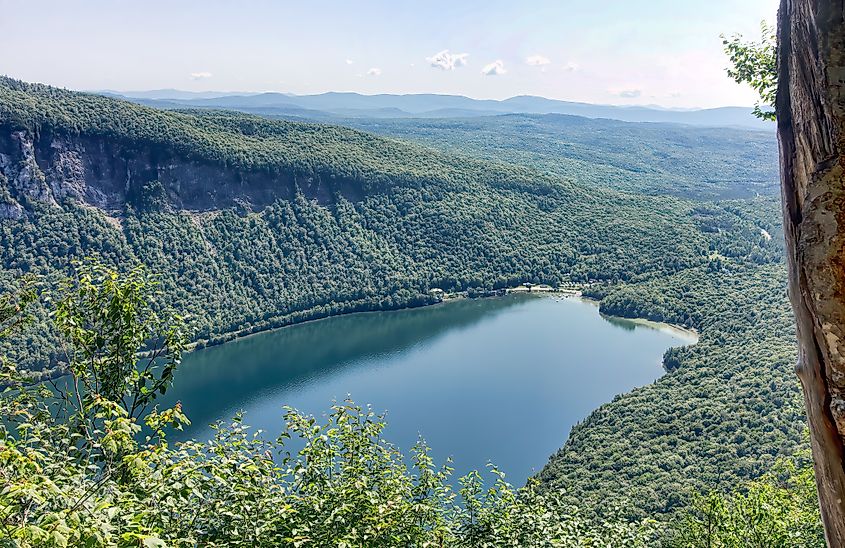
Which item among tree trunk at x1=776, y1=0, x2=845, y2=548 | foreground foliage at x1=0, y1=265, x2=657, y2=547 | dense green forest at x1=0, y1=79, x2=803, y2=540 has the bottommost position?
dense green forest at x1=0, y1=79, x2=803, y2=540

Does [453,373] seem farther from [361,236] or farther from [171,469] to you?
[171,469]

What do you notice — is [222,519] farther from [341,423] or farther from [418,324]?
[418,324]

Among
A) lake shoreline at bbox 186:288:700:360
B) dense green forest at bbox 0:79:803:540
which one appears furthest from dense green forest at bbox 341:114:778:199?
lake shoreline at bbox 186:288:700:360

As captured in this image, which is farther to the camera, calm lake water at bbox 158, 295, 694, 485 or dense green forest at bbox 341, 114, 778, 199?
dense green forest at bbox 341, 114, 778, 199

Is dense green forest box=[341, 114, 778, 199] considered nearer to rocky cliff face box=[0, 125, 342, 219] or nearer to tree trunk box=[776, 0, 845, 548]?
rocky cliff face box=[0, 125, 342, 219]

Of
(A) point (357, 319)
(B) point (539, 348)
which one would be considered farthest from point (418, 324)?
(B) point (539, 348)

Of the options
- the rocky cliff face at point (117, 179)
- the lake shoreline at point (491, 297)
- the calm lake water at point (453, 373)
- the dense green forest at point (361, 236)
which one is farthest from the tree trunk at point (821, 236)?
the rocky cliff face at point (117, 179)
